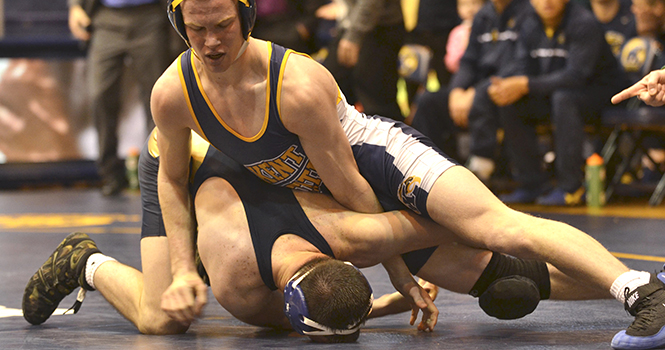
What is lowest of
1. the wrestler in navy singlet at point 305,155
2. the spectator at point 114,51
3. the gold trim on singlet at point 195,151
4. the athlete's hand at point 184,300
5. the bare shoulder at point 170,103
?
the spectator at point 114,51

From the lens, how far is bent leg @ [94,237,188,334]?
256 centimetres

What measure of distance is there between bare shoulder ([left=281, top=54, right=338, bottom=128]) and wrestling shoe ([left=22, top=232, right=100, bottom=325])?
92cm

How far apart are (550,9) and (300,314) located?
3.68 m

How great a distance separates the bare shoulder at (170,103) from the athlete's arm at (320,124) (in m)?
0.29

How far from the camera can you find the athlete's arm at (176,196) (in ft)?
7.84

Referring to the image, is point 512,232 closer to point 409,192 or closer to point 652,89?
point 409,192

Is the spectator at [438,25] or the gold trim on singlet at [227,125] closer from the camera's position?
the gold trim on singlet at [227,125]

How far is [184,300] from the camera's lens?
2.38 meters

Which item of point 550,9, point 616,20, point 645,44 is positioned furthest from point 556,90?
point 616,20

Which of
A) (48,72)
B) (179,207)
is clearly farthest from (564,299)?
(48,72)

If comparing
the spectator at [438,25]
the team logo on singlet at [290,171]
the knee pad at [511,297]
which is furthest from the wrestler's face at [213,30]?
the spectator at [438,25]

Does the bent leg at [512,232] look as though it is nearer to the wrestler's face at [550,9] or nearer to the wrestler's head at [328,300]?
the wrestler's head at [328,300]

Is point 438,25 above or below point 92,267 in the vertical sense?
below

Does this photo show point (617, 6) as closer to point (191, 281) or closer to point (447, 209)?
point (447, 209)
